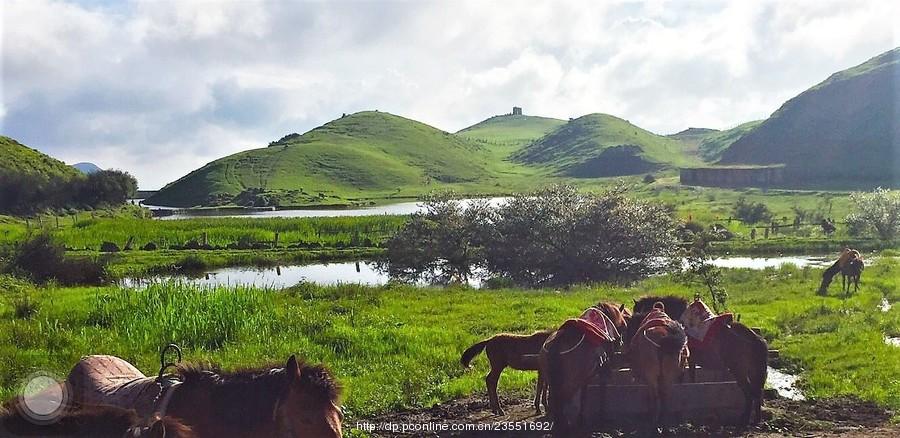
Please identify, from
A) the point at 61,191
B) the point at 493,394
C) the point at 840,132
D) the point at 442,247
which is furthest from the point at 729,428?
the point at 840,132

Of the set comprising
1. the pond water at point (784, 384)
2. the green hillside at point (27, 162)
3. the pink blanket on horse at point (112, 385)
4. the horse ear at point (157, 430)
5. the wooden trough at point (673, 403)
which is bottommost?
the pond water at point (784, 384)

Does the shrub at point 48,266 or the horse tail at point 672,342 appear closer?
the horse tail at point 672,342

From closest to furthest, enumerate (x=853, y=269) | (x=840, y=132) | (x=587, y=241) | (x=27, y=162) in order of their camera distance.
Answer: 1. (x=853, y=269)
2. (x=587, y=241)
3. (x=27, y=162)
4. (x=840, y=132)

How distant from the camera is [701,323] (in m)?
9.59

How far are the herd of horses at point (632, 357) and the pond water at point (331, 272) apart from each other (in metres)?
19.8

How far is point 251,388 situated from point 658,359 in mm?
5421

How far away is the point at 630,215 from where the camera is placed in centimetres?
2842

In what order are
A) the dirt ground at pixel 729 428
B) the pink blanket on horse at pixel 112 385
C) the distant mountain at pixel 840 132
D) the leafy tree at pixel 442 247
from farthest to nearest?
1. the distant mountain at pixel 840 132
2. the leafy tree at pixel 442 247
3. the dirt ground at pixel 729 428
4. the pink blanket on horse at pixel 112 385

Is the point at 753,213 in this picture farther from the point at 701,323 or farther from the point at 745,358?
the point at 745,358

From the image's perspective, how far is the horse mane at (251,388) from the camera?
4.32m

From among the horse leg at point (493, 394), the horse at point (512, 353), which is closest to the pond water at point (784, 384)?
the horse at point (512, 353)

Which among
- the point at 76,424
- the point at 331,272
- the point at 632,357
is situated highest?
the point at 76,424

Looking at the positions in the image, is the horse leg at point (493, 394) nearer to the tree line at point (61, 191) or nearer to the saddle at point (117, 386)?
the saddle at point (117, 386)

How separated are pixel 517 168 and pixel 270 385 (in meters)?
182
